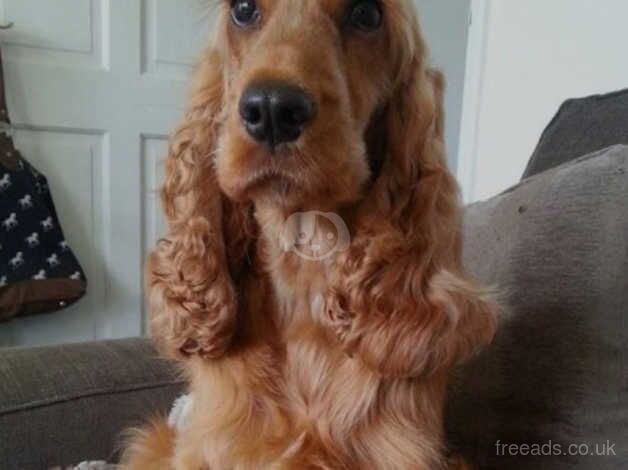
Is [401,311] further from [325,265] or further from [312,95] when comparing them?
[312,95]

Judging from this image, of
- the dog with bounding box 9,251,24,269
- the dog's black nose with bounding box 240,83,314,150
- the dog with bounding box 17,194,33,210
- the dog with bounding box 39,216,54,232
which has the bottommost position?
the dog with bounding box 9,251,24,269

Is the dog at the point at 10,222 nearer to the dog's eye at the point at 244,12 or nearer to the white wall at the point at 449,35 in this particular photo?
the dog's eye at the point at 244,12

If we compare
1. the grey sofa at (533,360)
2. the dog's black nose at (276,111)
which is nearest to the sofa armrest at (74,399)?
the grey sofa at (533,360)

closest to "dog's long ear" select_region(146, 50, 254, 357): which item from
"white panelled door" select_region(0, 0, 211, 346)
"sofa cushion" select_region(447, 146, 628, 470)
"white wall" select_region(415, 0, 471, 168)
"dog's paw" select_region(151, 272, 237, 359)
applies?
"dog's paw" select_region(151, 272, 237, 359)

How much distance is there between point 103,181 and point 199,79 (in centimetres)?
135

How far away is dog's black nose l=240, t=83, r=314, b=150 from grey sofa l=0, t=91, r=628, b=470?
403 millimetres

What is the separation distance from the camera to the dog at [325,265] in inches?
30.2

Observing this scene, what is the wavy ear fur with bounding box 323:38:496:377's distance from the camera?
0.79 m

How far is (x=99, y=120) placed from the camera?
2129 mm

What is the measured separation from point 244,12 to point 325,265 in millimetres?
357

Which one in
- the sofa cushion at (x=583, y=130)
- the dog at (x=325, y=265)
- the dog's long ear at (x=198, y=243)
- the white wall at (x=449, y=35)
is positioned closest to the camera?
the dog at (x=325, y=265)

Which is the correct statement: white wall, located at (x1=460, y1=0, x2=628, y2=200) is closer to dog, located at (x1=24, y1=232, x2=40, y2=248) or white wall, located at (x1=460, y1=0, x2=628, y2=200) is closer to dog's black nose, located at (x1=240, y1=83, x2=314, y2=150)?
dog's black nose, located at (x1=240, y1=83, x2=314, y2=150)

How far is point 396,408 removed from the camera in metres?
0.82

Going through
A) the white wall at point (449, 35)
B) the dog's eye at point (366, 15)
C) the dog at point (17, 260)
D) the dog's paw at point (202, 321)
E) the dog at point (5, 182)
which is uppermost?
the white wall at point (449, 35)
